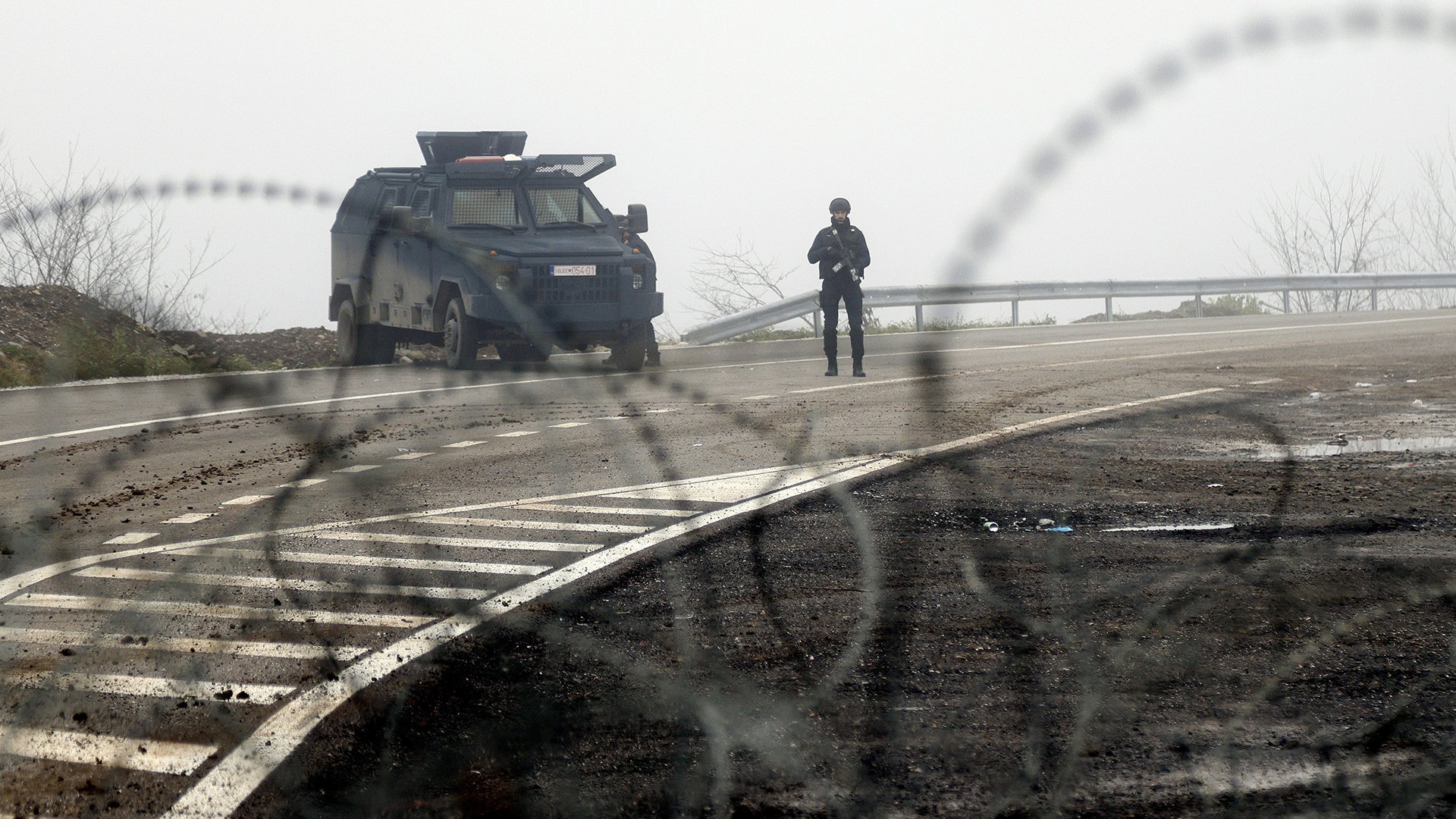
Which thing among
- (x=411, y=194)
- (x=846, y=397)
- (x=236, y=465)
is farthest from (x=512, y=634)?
(x=411, y=194)

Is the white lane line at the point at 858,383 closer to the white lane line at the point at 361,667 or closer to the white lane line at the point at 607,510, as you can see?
the white lane line at the point at 361,667

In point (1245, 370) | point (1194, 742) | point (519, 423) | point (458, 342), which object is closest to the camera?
point (1194, 742)

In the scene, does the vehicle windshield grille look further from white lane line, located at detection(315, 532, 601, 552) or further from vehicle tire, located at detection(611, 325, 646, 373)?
white lane line, located at detection(315, 532, 601, 552)

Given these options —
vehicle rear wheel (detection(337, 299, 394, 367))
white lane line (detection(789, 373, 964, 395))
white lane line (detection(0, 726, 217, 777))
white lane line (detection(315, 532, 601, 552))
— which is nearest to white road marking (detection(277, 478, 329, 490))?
white lane line (detection(315, 532, 601, 552))

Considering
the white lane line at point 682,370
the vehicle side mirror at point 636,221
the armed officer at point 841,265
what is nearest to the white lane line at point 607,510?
the white lane line at point 682,370

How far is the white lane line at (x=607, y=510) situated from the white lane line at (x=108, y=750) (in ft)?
12.4

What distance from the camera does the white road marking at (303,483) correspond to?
29.8ft

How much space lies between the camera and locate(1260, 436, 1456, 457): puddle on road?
32.8 ft

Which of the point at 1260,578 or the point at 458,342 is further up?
the point at 458,342

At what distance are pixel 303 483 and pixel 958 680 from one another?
218 inches

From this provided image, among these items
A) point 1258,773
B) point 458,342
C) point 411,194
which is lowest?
point 1258,773

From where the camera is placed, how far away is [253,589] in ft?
20.6

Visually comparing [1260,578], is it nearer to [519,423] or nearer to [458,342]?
[519,423]

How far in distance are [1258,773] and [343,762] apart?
2552 millimetres
